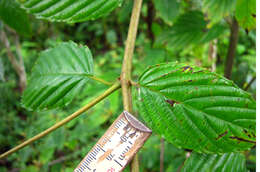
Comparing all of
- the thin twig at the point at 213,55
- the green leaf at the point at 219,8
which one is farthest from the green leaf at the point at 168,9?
the thin twig at the point at 213,55

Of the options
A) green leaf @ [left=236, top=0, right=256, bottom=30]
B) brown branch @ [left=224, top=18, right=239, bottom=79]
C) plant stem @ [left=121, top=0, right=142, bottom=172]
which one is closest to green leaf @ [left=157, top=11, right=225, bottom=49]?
brown branch @ [left=224, top=18, right=239, bottom=79]

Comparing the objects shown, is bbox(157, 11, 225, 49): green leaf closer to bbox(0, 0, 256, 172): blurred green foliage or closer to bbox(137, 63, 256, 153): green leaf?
bbox(0, 0, 256, 172): blurred green foliage

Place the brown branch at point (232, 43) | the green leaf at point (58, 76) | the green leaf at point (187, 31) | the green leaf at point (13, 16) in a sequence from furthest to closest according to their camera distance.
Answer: the green leaf at point (187, 31) < the brown branch at point (232, 43) < the green leaf at point (13, 16) < the green leaf at point (58, 76)

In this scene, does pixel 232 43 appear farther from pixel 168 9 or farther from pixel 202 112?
pixel 202 112

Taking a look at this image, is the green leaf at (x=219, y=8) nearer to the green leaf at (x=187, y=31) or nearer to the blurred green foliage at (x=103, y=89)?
the blurred green foliage at (x=103, y=89)

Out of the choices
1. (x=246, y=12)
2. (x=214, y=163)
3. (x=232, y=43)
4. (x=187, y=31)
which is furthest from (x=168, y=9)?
(x=214, y=163)
